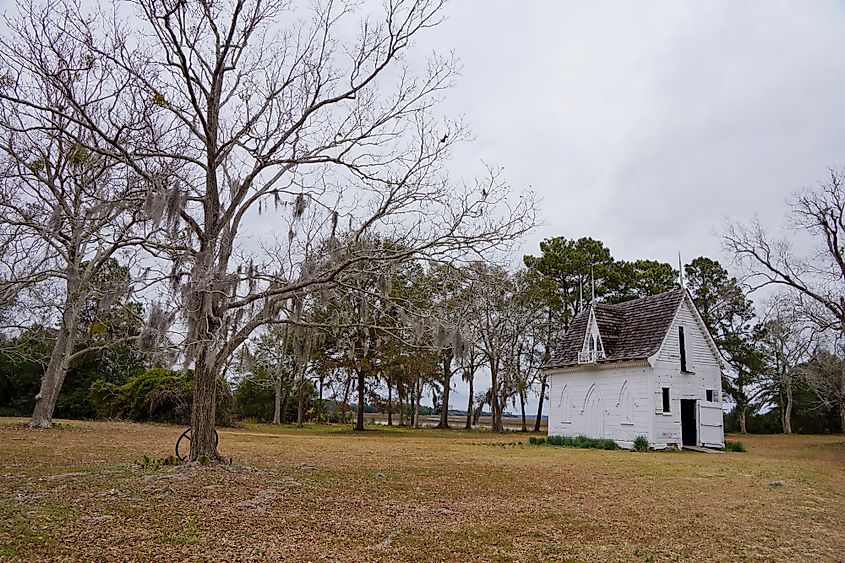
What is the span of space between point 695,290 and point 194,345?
1489 inches

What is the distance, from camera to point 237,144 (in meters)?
11.3

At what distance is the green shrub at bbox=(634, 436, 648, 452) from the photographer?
2020cm

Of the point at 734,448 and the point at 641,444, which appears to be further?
the point at 734,448

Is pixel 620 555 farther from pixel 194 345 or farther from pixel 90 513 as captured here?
pixel 194 345

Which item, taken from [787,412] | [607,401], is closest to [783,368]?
[787,412]

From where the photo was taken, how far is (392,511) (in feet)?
25.1

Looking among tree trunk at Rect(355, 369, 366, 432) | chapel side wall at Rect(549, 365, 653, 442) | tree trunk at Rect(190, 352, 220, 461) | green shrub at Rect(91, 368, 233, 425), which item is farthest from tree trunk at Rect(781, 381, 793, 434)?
tree trunk at Rect(190, 352, 220, 461)

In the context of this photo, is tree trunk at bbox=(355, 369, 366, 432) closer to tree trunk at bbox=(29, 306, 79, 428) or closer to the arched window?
the arched window

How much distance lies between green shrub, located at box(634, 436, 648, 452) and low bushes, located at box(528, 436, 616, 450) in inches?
35.7

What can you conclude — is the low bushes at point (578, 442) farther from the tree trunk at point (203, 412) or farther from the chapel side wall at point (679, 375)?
the tree trunk at point (203, 412)

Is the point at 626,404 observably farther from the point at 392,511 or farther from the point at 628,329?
the point at 392,511

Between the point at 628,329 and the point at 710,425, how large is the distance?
4.39 metres

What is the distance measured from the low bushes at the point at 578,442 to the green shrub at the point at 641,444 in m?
0.91

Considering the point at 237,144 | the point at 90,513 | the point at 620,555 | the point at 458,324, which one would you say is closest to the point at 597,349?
the point at 458,324
